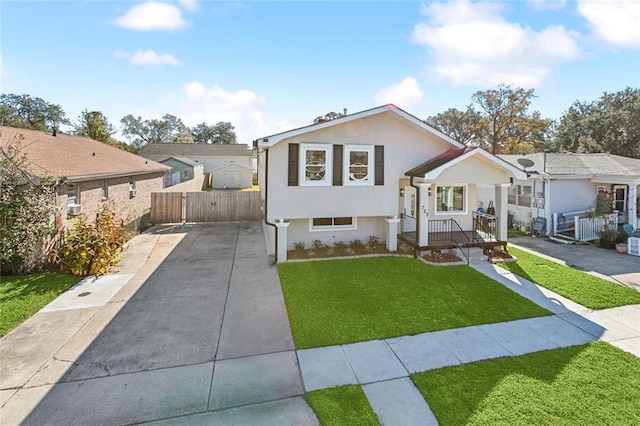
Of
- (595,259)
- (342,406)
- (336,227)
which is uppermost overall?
(336,227)

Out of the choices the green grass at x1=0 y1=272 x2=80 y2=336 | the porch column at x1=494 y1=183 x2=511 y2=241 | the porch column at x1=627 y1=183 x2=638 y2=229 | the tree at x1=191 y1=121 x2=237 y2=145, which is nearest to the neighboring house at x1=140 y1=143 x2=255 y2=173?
the tree at x1=191 y1=121 x2=237 y2=145

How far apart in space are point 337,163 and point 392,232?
359 cm

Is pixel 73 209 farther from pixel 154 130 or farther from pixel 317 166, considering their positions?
pixel 154 130

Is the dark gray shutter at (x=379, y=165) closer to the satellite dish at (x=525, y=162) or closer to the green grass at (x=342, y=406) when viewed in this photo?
the green grass at (x=342, y=406)

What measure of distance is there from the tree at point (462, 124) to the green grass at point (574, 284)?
3183 cm

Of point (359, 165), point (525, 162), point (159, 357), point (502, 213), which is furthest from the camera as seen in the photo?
point (525, 162)

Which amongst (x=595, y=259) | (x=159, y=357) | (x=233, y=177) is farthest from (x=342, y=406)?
(x=233, y=177)

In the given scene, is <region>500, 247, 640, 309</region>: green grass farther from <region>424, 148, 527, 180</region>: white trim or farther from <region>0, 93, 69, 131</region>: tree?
<region>0, 93, 69, 131</region>: tree

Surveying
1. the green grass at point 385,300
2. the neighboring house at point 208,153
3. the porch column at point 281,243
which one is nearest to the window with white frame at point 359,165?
the porch column at point 281,243

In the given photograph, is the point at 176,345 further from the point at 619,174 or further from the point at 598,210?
the point at 619,174

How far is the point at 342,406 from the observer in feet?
14.9

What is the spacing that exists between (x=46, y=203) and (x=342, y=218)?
992 cm

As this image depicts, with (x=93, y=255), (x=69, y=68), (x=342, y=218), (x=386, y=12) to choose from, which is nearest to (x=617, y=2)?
(x=386, y=12)

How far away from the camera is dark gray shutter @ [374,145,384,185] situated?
40.0 feet
